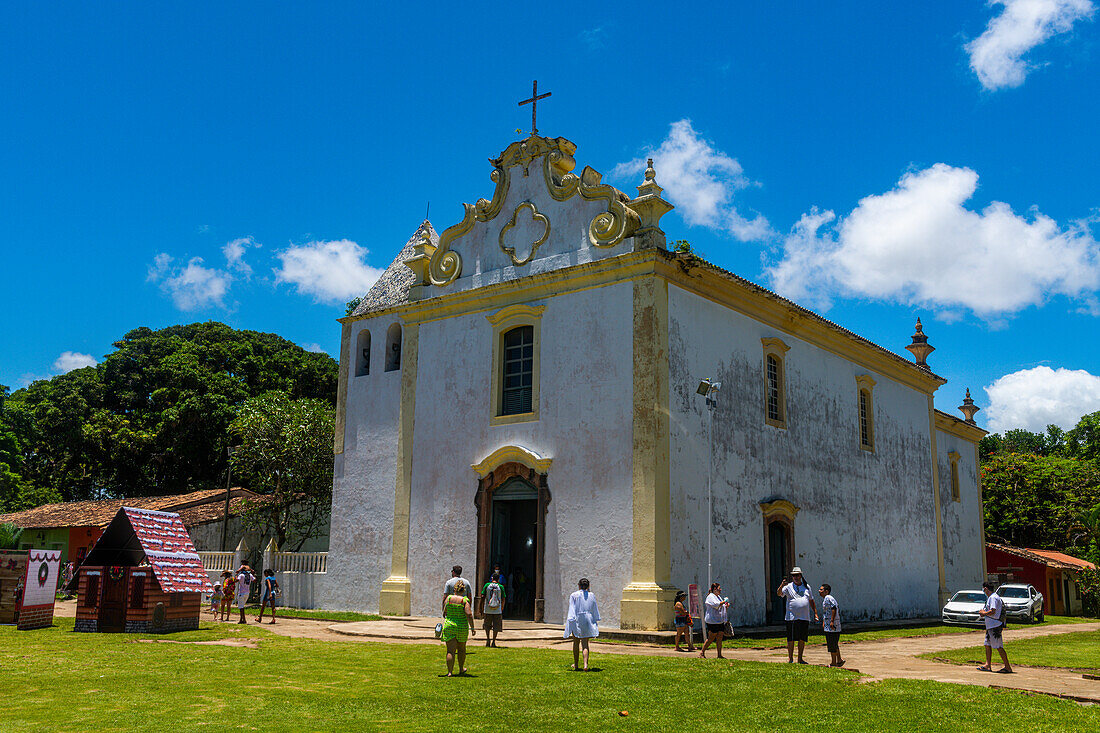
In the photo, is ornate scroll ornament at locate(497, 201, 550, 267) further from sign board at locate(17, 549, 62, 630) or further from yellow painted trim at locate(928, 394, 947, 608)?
yellow painted trim at locate(928, 394, 947, 608)

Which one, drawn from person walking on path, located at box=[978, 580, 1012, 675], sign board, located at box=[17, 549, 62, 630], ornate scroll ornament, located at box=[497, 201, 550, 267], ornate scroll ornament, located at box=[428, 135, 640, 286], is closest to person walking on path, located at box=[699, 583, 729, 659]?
person walking on path, located at box=[978, 580, 1012, 675]

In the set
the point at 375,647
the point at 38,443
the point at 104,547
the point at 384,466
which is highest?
the point at 38,443

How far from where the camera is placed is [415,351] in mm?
22891

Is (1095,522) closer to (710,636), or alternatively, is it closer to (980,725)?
(710,636)

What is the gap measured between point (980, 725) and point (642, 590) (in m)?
8.86

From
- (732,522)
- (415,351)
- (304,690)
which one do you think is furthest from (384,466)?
(304,690)

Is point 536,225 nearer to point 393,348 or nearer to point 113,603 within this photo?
point 393,348

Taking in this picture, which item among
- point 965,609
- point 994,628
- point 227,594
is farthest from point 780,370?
point 227,594

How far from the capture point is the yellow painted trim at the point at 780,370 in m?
21.6

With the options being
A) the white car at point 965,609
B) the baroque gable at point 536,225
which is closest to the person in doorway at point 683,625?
the baroque gable at point 536,225

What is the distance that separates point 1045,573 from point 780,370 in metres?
22.7

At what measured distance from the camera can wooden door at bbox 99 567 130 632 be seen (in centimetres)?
1716

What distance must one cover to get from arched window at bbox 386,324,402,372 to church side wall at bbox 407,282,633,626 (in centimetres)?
141

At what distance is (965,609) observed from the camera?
25797 millimetres
